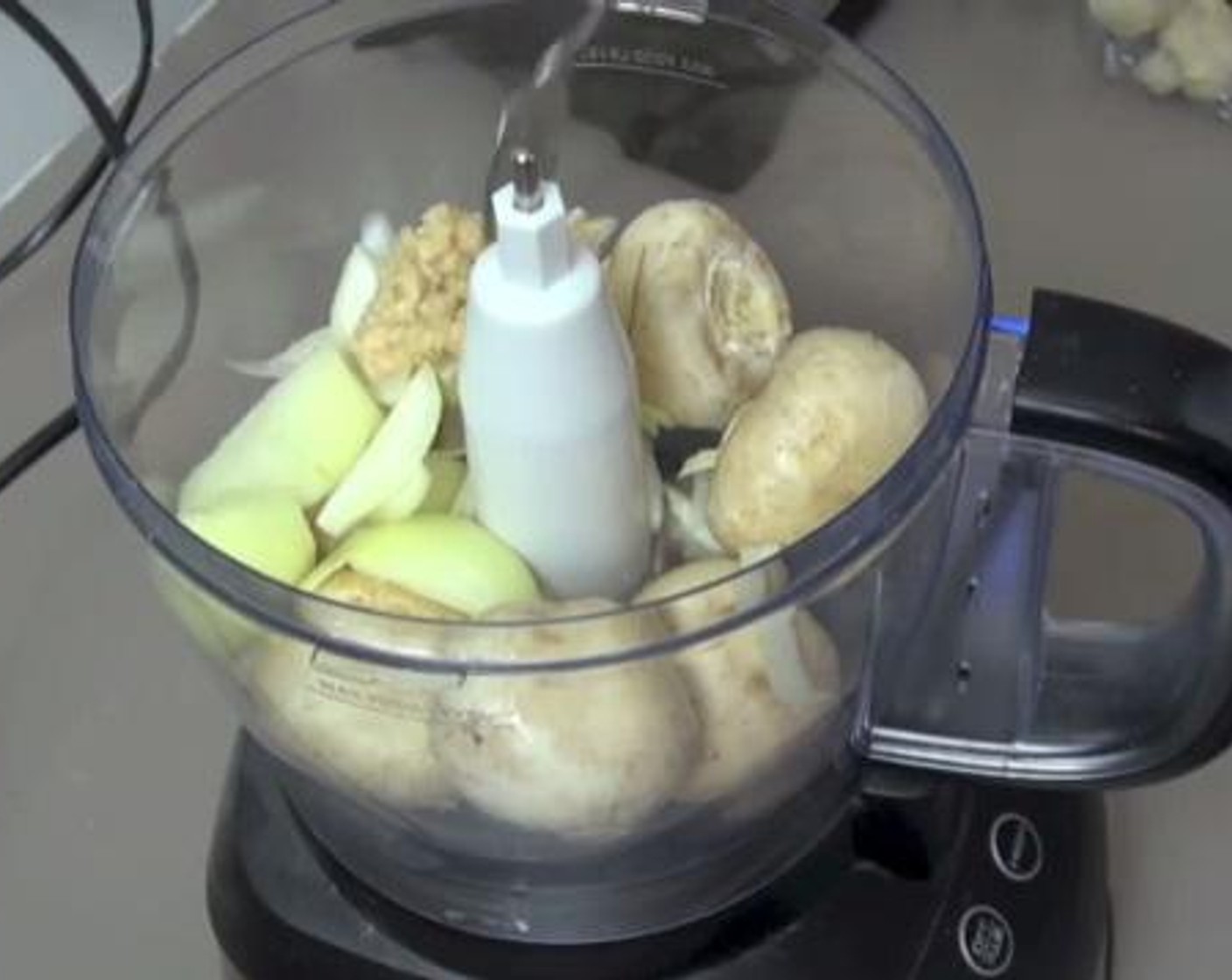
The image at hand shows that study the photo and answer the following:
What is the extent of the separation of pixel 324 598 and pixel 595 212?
0.20 m

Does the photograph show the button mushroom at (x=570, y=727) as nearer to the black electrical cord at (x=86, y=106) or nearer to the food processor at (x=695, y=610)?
the food processor at (x=695, y=610)

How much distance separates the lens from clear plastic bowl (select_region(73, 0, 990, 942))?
46cm

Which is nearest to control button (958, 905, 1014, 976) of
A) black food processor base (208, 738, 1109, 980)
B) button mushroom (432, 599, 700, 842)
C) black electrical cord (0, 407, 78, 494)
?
black food processor base (208, 738, 1109, 980)

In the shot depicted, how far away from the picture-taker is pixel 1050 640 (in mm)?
550

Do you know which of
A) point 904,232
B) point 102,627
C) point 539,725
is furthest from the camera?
point 102,627

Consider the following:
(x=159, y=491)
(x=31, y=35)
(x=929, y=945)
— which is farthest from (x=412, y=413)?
(x=31, y=35)

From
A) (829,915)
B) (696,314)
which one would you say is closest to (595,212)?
(696,314)

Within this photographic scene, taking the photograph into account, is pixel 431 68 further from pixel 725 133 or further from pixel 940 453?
pixel 940 453

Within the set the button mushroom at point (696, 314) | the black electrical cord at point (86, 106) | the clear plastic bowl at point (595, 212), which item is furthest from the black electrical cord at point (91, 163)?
the button mushroom at point (696, 314)

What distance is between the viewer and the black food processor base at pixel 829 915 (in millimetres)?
535

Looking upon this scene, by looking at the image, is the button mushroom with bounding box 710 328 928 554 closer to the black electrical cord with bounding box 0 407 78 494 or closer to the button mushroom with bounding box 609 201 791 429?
the button mushroom with bounding box 609 201 791 429

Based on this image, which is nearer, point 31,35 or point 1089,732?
point 1089,732

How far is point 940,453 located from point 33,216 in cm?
43

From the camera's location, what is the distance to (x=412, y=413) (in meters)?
0.53
